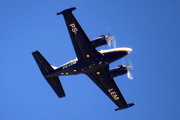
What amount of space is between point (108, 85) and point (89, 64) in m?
6.73

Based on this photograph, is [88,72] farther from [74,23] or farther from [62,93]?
[74,23]

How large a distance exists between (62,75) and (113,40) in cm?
1037

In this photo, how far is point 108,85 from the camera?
45688 millimetres

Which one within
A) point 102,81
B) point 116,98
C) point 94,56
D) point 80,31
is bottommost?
point 116,98

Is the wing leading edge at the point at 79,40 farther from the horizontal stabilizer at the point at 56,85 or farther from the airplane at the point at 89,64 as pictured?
the horizontal stabilizer at the point at 56,85

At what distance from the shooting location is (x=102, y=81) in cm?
4525

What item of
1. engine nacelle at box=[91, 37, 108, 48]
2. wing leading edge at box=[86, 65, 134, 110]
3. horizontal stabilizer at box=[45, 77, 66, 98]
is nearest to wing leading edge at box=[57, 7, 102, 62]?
engine nacelle at box=[91, 37, 108, 48]

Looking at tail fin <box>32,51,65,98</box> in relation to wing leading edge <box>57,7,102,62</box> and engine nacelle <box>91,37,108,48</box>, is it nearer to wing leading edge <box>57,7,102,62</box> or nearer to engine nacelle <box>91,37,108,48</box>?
wing leading edge <box>57,7,102,62</box>

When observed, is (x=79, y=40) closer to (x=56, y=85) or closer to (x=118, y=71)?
(x=118, y=71)

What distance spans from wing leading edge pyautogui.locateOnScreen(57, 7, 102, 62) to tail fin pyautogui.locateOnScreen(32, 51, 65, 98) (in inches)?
221

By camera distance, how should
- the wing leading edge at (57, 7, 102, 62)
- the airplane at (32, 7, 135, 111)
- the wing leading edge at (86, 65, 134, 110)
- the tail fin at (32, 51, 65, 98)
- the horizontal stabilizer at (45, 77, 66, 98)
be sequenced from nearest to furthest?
the wing leading edge at (57, 7, 102, 62)
the airplane at (32, 7, 135, 111)
the tail fin at (32, 51, 65, 98)
the wing leading edge at (86, 65, 134, 110)
the horizontal stabilizer at (45, 77, 66, 98)

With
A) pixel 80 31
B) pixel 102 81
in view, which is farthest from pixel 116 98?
pixel 80 31

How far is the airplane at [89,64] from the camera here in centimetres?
3838

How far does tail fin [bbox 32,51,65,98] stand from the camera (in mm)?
41463
